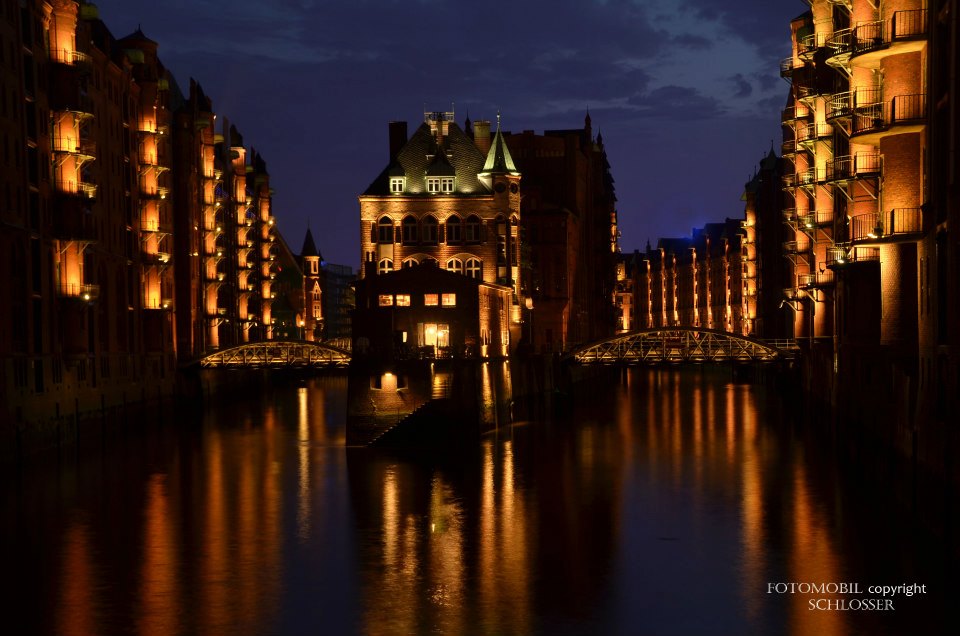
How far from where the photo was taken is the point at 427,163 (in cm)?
9988

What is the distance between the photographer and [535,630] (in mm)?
32312

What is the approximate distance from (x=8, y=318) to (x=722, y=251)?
14307 centimetres

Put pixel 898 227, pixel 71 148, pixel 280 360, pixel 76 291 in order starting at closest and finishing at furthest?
pixel 898 227
pixel 71 148
pixel 76 291
pixel 280 360

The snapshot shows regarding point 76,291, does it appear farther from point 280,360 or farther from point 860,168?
point 860,168

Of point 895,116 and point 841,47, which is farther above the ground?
point 841,47

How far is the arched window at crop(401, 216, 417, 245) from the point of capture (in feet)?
324

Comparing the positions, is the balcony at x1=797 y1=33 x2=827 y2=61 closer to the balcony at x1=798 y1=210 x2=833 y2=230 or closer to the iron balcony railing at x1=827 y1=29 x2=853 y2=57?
the balcony at x1=798 y1=210 x2=833 y2=230

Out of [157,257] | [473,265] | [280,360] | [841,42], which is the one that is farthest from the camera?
[473,265]

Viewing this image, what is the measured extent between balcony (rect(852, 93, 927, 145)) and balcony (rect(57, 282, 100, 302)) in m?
40.7

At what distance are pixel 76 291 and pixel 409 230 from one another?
34421mm

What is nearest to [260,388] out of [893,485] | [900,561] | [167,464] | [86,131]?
[86,131]

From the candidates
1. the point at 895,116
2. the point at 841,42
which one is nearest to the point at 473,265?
the point at 841,42

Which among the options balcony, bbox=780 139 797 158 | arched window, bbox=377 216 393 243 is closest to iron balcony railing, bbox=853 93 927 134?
balcony, bbox=780 139 797 158

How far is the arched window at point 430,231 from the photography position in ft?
324
